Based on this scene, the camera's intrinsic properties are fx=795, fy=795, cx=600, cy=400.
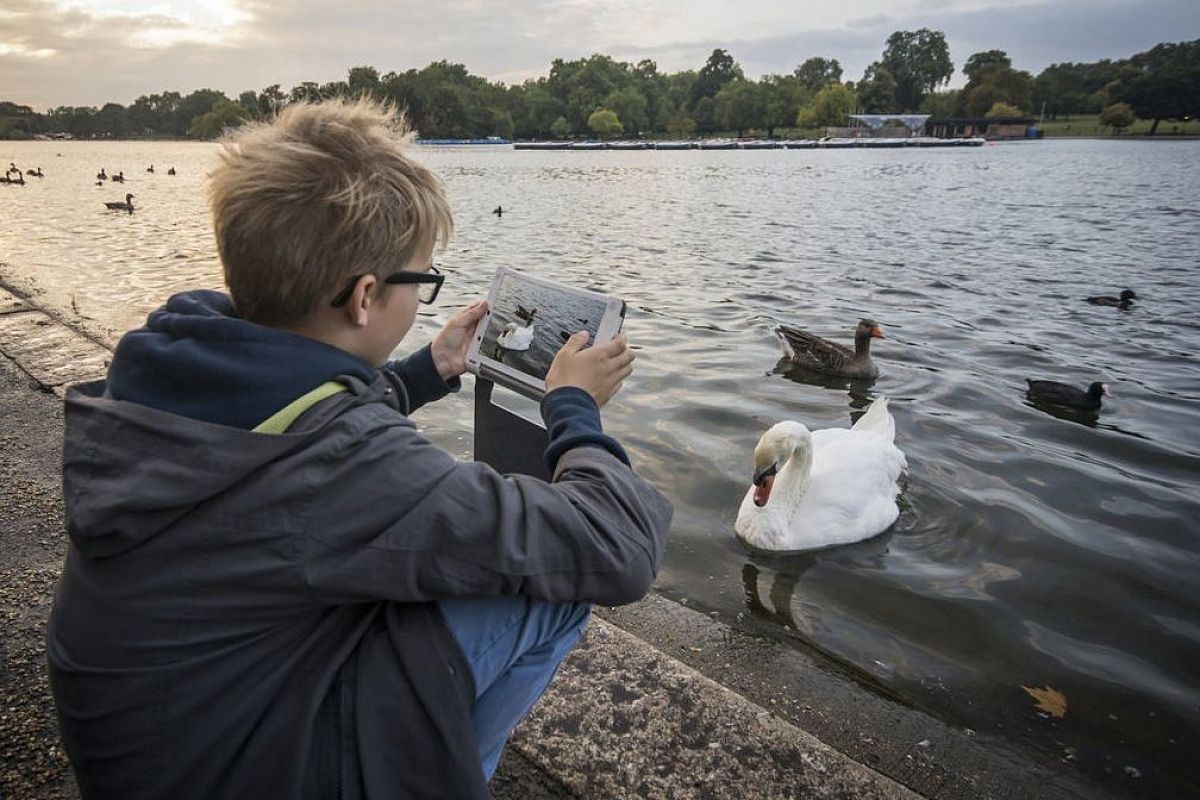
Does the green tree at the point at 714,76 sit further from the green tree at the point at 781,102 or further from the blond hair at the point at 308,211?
the blond hair at the point at 308,211

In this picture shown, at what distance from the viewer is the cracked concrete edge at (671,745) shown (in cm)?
224

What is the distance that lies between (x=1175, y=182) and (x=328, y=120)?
4128 centimetres

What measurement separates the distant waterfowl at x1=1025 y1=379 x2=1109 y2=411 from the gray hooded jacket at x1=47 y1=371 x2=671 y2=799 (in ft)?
24.0

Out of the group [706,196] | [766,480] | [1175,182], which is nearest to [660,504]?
[766,480]

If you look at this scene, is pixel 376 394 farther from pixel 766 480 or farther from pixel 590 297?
pixel 766 480

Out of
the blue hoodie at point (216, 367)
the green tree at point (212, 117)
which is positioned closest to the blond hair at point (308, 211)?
the blue hoodie at point (216, 367)

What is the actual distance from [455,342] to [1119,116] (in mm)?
131165

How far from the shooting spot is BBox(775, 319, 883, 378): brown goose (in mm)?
8445

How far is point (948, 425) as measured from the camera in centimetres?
708

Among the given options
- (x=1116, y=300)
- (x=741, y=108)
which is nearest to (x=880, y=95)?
(x=741, y=108)

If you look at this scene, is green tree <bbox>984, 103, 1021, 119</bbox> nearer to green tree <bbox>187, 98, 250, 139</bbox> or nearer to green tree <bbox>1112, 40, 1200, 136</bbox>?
green tree <bbox>1112, 40, 1200, 136</bbox>

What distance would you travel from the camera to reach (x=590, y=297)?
215 cm

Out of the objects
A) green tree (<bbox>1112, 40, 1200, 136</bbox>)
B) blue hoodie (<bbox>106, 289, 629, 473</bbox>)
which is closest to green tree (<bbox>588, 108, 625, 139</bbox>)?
green tree (<bbox>1112, 40, 1200, 136</bbox>)

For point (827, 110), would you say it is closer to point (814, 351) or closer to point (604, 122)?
point (604, 122)
